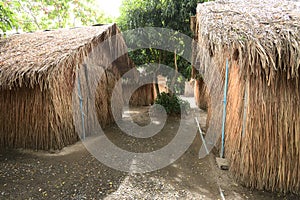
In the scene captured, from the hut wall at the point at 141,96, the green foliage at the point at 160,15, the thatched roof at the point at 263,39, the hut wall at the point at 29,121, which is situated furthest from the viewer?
the hut wall at the point at 141,96

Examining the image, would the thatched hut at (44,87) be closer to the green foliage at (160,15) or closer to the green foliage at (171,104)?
the green foliage at (160,15)

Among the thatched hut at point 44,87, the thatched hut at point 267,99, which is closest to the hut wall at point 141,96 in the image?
the thatched hut at point 44,87

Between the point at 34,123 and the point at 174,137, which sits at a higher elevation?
the point at 34,123

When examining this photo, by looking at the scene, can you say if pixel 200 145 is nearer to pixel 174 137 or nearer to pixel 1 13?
pixel 174 137

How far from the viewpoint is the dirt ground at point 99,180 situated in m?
2.64

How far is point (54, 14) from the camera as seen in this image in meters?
11.7

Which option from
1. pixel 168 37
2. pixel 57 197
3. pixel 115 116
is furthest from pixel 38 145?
pixel 168 37

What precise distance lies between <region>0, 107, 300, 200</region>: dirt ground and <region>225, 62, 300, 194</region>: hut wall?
0.26 meters

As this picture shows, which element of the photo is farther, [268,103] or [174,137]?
[174,137]

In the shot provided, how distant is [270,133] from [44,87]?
429 centimetres

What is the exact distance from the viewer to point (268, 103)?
261 centimetres

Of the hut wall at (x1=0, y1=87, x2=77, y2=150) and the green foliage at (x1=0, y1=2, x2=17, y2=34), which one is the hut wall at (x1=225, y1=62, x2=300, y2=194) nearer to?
the hut wall at (x1=0, y1=87, x2=77, y2=150)

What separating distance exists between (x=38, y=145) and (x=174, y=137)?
3.56 m

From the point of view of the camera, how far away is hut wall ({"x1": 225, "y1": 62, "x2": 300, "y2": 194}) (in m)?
2.57
